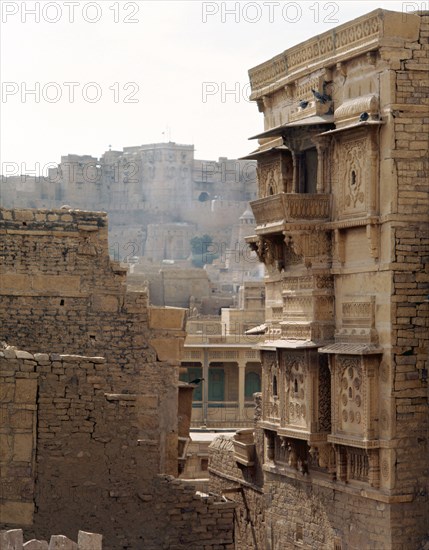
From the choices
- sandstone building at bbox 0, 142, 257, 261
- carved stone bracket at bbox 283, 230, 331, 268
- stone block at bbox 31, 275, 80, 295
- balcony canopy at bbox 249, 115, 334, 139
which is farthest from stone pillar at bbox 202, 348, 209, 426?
sandstone building at bbox 0, 142, 257, 261

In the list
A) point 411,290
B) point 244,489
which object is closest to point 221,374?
point 244,489

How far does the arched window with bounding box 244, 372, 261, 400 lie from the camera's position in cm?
4272

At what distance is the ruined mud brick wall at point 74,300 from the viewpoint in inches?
A: 688

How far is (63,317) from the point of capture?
696 inches

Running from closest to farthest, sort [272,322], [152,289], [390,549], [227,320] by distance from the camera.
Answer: [390,549], [272,322], [227,320], [152,289]

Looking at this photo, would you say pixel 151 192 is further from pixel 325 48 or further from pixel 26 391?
pixel 26 391

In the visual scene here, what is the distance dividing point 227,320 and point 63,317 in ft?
102

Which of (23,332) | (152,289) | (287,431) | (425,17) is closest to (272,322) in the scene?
(287,431)

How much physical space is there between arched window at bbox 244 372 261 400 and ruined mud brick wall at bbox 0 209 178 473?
2473cm

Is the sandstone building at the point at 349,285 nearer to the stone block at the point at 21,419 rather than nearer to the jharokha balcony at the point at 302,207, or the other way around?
the jharokha balcony at the point at 302,207

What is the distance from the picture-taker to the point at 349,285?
16781 mm

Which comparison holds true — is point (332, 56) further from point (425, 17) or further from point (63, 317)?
point (63, 317)

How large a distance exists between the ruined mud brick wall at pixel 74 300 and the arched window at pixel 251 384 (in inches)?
974

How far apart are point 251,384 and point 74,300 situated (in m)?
25.9
